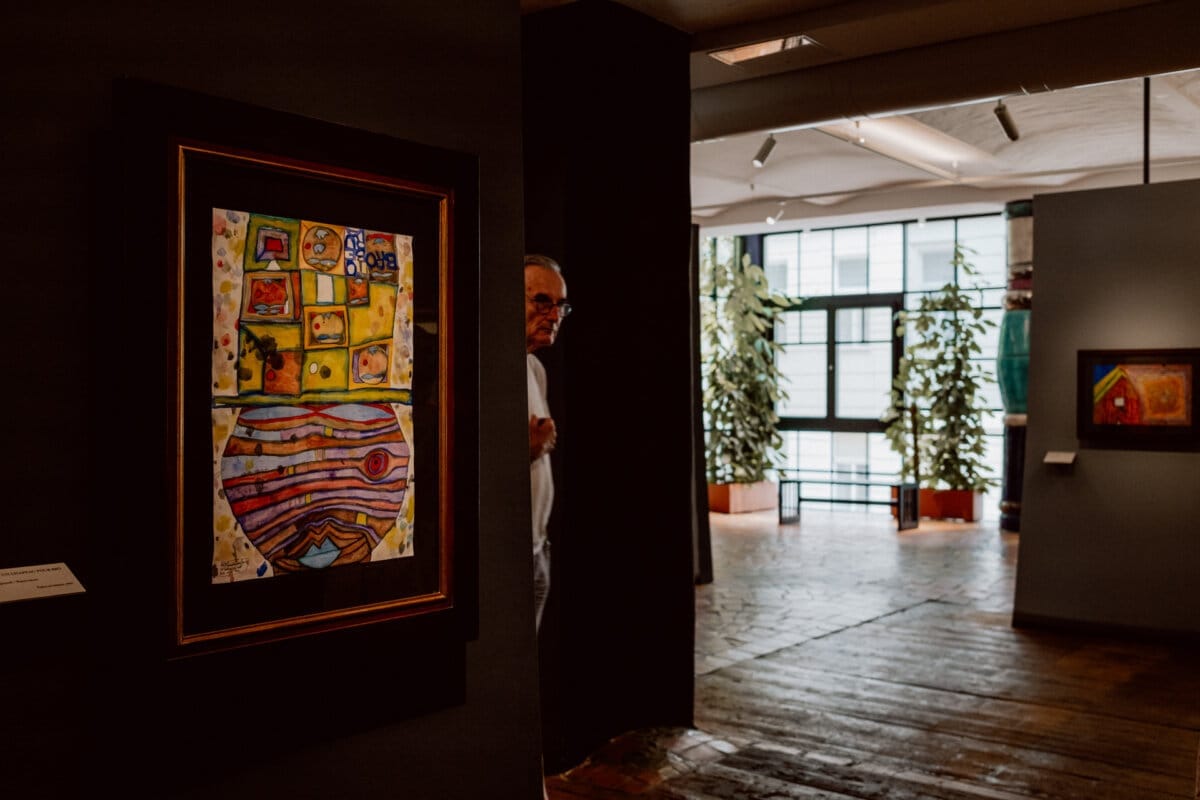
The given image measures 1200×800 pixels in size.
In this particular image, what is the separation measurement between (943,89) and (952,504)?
26.7 feet

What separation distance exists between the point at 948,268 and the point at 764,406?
10.8 feet

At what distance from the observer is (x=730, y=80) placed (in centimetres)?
678

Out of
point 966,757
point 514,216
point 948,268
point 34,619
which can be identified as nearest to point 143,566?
point 34,619

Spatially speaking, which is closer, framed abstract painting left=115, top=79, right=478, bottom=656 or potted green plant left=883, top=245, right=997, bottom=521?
framed abstract painting left=115, top=79, right=478, bottom=656

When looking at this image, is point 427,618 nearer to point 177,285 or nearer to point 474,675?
point 474,675

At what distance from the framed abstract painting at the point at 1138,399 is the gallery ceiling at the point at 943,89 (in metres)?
1.35

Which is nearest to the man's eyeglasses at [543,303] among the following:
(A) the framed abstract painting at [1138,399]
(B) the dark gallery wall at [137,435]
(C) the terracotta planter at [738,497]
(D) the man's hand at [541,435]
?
(D) the man's hand at [541,435]

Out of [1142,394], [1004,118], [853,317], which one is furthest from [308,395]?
[853,317]

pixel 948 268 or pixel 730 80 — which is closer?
pixel 730 80

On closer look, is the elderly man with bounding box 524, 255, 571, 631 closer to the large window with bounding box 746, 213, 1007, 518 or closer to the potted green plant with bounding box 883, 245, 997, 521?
the potted green plant with bounding box 883, 245, 997, 521

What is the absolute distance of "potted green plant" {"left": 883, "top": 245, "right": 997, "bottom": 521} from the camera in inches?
517

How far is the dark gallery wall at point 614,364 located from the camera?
14.8 ft

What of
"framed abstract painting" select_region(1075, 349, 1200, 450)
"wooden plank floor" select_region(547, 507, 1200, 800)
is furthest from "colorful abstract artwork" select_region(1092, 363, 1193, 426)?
"wooden plank floor" select_region(547, 507, 1200, 800)

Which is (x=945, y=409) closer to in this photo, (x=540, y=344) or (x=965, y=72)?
(x=965, y=72)
